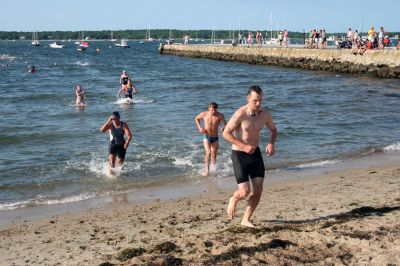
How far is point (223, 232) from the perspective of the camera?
5.60 metres

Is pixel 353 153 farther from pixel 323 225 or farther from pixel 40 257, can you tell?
pixel 40 257

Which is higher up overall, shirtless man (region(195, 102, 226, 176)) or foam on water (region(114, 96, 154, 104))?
shirtless man (region(195, 102, 226, 176))

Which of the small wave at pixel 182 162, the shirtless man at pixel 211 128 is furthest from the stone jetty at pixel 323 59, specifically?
the shirtless man at pixel 211 128

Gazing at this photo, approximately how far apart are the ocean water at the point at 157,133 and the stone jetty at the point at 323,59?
222 cm

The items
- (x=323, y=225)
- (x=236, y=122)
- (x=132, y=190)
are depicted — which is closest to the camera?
(x=236, y=122)

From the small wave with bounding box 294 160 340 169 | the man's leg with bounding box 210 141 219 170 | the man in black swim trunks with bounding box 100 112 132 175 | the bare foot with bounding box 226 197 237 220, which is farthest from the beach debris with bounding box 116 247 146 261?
the small wave with bounding box 294 160 340 169

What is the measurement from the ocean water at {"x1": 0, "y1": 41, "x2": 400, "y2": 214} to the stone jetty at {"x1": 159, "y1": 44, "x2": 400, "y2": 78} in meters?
2.22

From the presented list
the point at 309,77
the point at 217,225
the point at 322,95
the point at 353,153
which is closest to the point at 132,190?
the point at 217,225

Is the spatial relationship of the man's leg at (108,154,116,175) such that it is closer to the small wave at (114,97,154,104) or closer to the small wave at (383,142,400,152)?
the small wave at (383,142,400,152)

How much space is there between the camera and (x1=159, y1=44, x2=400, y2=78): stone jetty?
30334mm

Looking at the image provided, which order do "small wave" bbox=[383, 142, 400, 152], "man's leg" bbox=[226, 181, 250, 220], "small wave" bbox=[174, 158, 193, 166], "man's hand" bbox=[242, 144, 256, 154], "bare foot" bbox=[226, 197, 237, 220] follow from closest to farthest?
"man's hand" bbox=[242, 144, 256, 154]
"man's leg" bbox=[226, 181, 250, 220]
"bare foot" bbox=[226, 197, 237, 220]
"small wave" bbox=[174, 158, 193, 166]
"small wave" bbox=[383, 142, 400, 152]

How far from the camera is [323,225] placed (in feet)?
18.5

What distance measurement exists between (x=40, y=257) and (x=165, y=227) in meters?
1.57

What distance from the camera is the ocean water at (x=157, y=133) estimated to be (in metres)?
9.46
